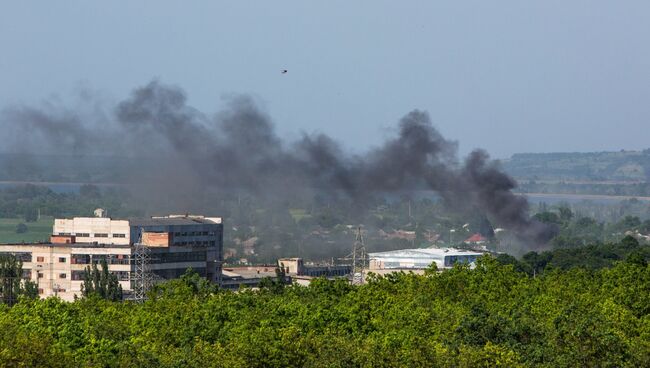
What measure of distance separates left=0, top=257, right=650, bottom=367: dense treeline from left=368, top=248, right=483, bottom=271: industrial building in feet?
241

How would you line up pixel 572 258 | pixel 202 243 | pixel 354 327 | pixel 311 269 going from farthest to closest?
pixel 311 269 < pixel 572 258 < pixel 202 243 < pixel 354 327

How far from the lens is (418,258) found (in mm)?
178875

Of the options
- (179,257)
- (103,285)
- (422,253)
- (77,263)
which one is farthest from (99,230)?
(422,253)

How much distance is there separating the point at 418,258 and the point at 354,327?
103116 millimetres

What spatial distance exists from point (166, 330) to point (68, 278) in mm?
57611

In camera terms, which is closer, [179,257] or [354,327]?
[354,327]

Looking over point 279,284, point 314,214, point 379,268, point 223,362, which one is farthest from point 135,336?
point 314,214

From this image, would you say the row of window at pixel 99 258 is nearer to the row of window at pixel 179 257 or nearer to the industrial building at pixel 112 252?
the industrial building at pixel 112 252

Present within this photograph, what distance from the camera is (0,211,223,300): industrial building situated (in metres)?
127

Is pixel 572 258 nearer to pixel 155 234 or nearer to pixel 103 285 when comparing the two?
pixel 155 234

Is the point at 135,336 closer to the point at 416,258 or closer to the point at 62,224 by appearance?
the point at 62,224

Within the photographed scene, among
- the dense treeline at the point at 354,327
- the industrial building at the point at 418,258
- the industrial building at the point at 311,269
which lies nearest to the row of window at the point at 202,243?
the industrial building at the point at 311,269

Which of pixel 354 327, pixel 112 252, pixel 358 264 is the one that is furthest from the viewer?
pixel 358 264

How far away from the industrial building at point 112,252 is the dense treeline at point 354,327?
1191 inches
